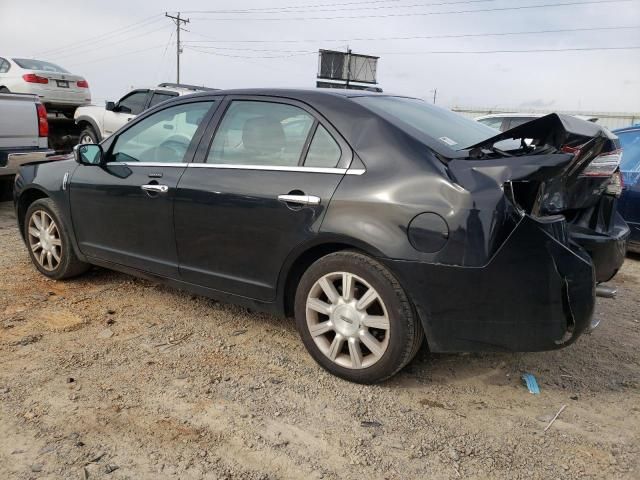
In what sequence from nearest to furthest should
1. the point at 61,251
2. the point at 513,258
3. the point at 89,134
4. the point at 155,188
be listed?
the point at 513,258
the point at 155,188
the point at 61,251
the point at 89,134

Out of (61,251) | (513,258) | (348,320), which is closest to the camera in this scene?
(513,258)

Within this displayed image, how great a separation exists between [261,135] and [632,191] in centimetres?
423

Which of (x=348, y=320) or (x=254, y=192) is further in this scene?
(x=254, y=192)

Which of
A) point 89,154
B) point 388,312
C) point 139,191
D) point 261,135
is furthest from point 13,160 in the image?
point 388,312

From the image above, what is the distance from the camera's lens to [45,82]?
1262cm

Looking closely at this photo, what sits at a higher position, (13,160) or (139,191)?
(139,191)

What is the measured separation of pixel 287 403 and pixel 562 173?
5.81 ft

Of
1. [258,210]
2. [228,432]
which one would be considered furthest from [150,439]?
[258,210]

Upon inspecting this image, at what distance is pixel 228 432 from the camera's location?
257 centimetres

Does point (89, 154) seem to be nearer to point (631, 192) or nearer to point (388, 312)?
point (388, 312)

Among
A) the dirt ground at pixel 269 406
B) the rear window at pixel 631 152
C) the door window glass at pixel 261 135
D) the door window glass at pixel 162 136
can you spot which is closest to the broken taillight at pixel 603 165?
the dirt ground at pixel 269 406

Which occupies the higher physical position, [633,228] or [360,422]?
[633,228]

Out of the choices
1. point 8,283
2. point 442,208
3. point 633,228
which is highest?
point 442,208

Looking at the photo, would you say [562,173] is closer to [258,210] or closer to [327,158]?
[327,158]
